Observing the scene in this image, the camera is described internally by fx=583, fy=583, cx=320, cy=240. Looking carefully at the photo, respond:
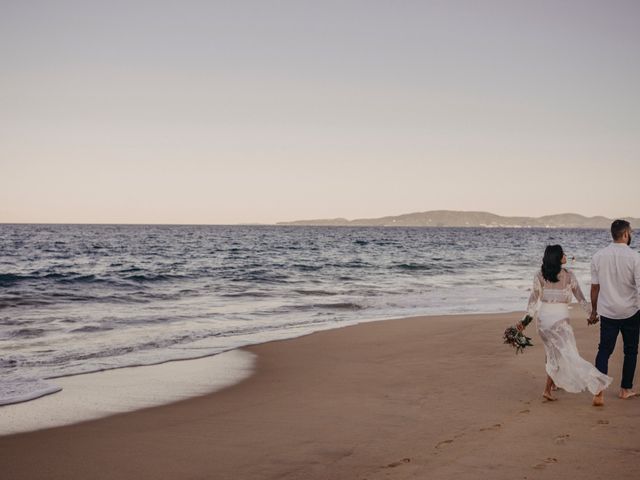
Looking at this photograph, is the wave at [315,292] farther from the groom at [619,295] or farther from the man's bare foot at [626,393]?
the man's bare foot at [626,393]

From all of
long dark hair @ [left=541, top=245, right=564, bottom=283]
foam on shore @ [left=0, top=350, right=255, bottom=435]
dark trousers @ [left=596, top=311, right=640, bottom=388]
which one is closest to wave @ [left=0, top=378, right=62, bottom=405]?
foam on shore @ [left=0, top=350, right=255, bottom=435]

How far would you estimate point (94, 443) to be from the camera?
5719mm

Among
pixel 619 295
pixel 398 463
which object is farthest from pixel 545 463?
pixel 619 295

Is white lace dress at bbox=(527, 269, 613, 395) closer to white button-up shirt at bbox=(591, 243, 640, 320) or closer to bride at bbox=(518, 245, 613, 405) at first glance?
bride at bbox=(518, 245, 613, 405)

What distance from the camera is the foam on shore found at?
6.67 m

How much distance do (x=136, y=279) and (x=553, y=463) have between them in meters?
26.1

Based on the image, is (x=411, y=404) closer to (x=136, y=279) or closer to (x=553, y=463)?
(x=553, y=463)

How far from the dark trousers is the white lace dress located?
332mm

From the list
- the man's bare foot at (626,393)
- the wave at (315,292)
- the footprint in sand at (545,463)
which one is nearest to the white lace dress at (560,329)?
the man's bare foot at (626,393)

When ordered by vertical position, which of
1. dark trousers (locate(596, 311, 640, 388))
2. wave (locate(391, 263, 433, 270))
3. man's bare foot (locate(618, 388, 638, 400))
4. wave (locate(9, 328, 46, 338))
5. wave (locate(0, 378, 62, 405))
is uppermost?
dark trousers (locate(596, 311, 640, 388))

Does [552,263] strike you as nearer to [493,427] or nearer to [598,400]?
[598,400]

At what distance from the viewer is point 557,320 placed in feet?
22.0

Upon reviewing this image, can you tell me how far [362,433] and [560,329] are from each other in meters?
2.69

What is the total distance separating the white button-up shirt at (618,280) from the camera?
6609 millimetres
